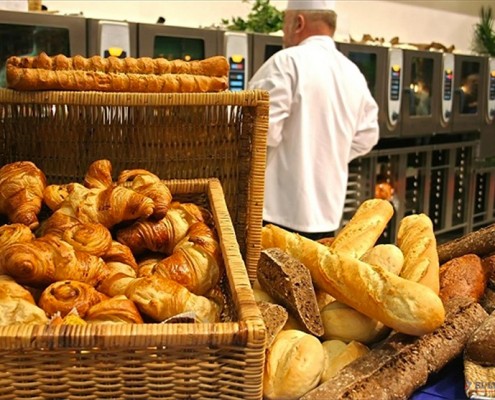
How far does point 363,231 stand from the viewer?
1360mm

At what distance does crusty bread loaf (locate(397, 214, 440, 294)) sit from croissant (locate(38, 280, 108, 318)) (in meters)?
0.57

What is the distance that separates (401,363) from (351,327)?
12 cm

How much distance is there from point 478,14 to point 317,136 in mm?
4348

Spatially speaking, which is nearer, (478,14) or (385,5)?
(385,5)

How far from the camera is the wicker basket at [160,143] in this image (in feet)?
4.04

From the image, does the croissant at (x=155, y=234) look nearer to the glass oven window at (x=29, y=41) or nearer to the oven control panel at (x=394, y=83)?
the glass oven window at (x=29, y=41)

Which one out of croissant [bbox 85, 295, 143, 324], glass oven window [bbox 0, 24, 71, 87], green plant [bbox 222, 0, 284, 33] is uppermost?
green plant [bbox 222, 0, 284, 33]

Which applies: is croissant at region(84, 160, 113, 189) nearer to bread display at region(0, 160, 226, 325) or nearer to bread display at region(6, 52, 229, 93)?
bread display at region(0, 160, 226, 325)

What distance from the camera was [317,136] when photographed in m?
3.11

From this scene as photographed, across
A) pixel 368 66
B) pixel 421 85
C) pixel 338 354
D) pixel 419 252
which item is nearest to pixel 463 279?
pixel 419 252

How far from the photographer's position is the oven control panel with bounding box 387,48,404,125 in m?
4.18

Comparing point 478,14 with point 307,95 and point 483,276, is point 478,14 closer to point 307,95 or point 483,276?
point 307,95

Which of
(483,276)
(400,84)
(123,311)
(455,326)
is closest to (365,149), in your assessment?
(400,84)

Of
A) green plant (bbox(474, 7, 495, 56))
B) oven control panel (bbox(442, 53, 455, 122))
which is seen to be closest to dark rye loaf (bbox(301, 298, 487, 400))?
oven control panel (bbox(442, 53, 455, 122))
